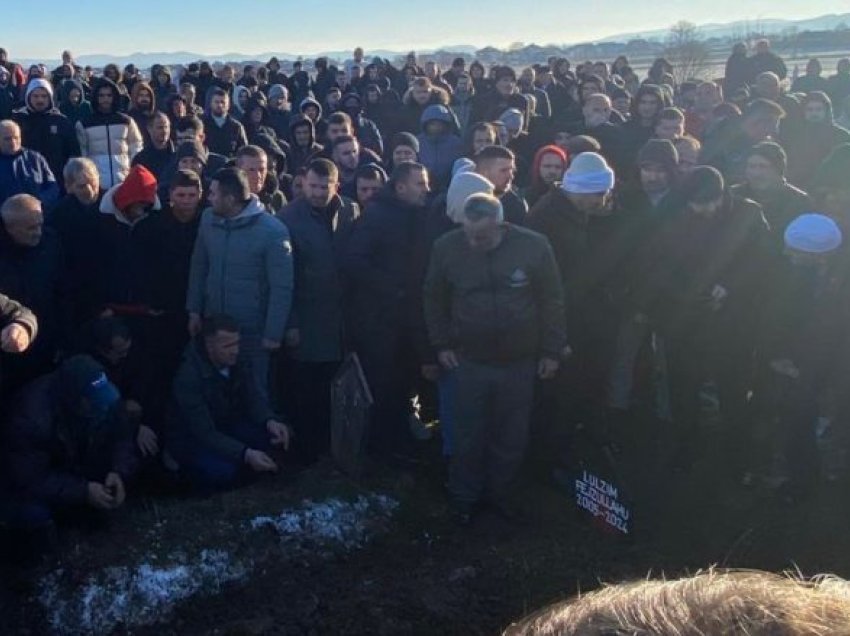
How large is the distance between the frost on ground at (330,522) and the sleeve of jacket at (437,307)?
40.0 inches

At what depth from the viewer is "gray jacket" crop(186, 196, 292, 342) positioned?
5562mm

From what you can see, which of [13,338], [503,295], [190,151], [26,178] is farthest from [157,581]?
[26,178]

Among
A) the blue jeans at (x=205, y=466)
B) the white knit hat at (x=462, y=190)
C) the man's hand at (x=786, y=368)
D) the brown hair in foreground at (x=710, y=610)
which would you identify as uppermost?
the white knit hat at (x=462, y=190)

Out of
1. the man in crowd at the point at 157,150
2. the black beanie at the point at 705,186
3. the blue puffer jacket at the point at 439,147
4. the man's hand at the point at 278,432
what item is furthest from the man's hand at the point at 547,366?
the man in crowd at the point at 157,150

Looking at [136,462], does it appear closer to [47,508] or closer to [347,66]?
[47,508]

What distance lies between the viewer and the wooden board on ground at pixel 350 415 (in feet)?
17.5

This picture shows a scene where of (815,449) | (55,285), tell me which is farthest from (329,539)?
(815,449)

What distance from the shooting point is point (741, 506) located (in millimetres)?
5562

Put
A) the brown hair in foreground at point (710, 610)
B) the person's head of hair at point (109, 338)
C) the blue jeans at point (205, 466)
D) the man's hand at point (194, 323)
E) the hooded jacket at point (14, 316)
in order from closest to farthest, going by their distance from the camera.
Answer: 1. the brown hair in foreground at point (710, 610)
2. the hooded jacket at point (14, 316)
3. the person's head of hair at point (109, 338)
4. the blue jeans at point (205, 466)
5. the man's hand at point (194, 323)

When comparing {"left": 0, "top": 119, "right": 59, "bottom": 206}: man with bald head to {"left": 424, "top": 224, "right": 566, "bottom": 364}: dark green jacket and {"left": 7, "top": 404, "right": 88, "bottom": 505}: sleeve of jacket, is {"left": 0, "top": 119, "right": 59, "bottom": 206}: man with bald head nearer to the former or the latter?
{"left": 7, "top": 404, "right": 88, "bottom": 505}: sleeve of jacket

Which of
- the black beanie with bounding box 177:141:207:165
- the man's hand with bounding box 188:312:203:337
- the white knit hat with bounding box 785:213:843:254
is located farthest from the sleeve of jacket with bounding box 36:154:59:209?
the white knit hat with bounding box 785:213:843:254

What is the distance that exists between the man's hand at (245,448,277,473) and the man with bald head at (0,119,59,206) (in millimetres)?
3254

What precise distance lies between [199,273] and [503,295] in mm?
1970

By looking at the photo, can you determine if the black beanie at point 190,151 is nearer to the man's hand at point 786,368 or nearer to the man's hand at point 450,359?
the man's hand at point 450,359
